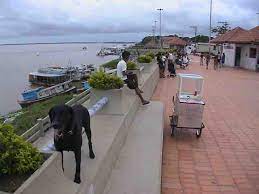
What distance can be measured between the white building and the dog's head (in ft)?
82.9

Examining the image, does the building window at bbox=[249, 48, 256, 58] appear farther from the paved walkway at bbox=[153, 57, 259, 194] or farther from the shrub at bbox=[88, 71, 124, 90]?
the shrub at bbox=[88, 71, 124, 90]

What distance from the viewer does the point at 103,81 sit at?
19.7ft

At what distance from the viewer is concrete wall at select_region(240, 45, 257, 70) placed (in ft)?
94.8

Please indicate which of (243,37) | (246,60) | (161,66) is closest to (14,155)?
(161,66)

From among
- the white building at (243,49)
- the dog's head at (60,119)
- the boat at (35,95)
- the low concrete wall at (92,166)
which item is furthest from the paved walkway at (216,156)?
the boat at (35,95)

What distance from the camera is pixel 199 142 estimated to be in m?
7.63

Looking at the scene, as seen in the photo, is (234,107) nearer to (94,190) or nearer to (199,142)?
(199,142)

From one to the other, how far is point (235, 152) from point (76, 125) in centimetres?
463

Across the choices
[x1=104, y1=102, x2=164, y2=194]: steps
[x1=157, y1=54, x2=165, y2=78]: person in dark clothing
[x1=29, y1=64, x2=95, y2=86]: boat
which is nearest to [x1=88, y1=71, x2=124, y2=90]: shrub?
[x1=104, y1=102, x2=164, y2=194]: steps

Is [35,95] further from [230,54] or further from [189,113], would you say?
[189,113]

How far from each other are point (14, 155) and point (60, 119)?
0.51 metres

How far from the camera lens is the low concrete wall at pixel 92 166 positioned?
2590 millimetres

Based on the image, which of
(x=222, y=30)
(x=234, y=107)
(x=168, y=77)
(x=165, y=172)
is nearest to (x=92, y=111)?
(x=165, y=172)

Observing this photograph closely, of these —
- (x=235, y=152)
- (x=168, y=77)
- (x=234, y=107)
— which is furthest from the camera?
(x=168, y=77)
